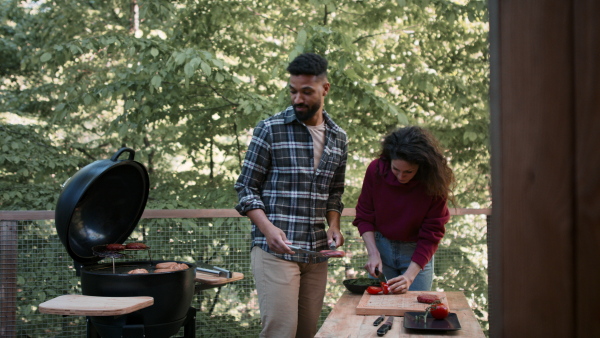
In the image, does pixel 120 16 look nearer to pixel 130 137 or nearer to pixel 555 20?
pixel 130 137

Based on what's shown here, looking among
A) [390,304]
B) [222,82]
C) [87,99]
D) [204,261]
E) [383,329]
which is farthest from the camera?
[222,82]

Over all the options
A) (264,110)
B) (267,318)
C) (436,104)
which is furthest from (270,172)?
(436,104)

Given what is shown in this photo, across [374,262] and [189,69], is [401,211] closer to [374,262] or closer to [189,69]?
[374,262]

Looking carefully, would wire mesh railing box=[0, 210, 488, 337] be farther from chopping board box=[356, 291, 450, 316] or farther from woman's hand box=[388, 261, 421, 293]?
chopping board box=[356, 291, 450, 316]

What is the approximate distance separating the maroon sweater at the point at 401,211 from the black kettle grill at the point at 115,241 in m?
1.02

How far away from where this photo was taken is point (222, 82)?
597cm

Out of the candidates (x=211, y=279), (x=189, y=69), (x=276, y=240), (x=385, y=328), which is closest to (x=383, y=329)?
(x=385, y=328)

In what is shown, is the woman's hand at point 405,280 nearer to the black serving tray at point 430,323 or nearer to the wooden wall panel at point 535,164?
the black serving tray at point 430,323

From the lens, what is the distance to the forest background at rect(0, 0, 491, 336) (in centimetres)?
559

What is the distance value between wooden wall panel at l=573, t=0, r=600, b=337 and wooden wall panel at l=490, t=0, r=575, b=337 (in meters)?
0.01

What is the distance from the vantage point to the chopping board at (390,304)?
98.3 inches

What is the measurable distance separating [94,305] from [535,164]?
7.42 ft

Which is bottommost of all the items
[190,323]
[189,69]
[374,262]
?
[190,323]

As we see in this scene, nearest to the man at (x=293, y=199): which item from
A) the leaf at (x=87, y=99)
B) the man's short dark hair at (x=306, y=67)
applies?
the man's short dark hair at (x=306, y=67)
